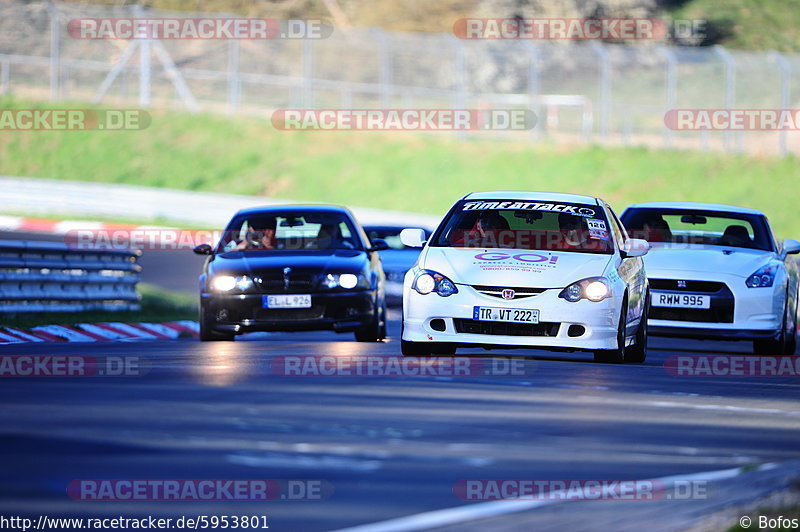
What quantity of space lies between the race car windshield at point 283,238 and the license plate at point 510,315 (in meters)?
4.08

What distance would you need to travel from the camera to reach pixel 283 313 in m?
15.6

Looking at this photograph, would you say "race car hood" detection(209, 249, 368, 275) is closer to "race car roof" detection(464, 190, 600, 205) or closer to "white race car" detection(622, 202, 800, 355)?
"race car roof" detection(464, 190, 600, 205)

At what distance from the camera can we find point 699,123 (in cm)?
4609

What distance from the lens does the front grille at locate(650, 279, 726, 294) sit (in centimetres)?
1575

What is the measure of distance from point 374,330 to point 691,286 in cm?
322

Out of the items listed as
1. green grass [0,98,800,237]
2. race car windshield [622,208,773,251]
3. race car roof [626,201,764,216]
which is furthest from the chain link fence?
race car windshield [622,208,773,251]

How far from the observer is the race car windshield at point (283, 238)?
1666 cm

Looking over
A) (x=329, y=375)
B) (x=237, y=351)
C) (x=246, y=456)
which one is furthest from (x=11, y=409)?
(x=237, y=351)

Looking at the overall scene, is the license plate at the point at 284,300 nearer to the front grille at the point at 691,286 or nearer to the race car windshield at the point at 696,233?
the front grille at the point at 691,286

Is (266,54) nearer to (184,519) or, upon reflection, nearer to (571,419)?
(571,419)

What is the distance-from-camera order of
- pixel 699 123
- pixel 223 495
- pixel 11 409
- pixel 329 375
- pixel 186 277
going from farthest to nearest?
1. pixel 699 123
2. pixel 186 277
3. pixel 329 375
4. pixel 11 409
5. pixel 223 495

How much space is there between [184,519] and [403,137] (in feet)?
142

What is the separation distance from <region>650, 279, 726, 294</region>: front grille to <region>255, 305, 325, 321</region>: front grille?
135 inches

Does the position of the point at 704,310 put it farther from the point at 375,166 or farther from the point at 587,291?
the point at 375,166
